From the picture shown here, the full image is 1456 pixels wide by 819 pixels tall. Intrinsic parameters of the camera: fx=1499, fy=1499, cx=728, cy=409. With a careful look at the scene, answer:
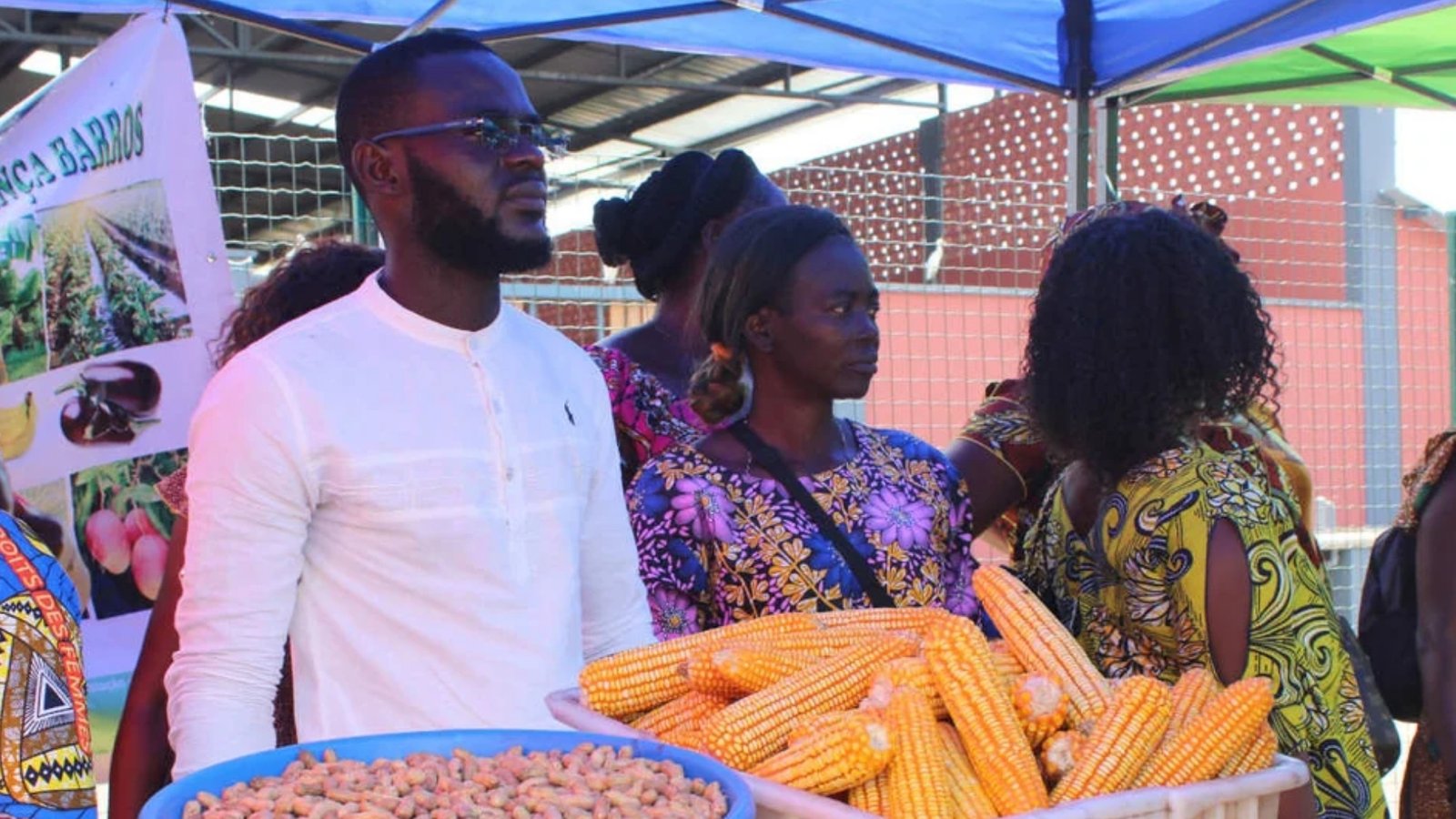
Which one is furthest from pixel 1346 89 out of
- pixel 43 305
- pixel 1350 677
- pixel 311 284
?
pixel 43 305

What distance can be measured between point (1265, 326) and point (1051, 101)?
904cm

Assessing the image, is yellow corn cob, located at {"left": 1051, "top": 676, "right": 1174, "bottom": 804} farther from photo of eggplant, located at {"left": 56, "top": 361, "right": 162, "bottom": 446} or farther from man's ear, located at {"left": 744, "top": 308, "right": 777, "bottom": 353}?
photo of eggplant, located at {"left": 56, "top": 361, "right": 162, "bottom": 446}

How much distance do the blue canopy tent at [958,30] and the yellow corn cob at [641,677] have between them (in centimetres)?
282

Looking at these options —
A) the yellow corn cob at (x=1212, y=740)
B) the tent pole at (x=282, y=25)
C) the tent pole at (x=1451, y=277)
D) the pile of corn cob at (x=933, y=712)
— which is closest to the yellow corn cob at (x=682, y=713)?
the pile of corn cob at (x=933, y=712)

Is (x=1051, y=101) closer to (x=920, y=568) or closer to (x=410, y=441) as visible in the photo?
(x=920, y=568)

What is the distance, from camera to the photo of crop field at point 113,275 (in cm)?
338

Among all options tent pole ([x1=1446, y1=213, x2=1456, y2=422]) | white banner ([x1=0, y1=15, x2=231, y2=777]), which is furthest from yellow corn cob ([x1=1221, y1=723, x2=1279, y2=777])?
tent pole ([x1=1446, y1=213, x2=1456, y2=422])

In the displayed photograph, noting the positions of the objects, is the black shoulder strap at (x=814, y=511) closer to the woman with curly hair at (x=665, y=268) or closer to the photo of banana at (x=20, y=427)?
the woman with curly hair at (x=665, y=268)

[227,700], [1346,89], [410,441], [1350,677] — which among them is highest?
[1346,89]

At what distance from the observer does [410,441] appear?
2.18 m

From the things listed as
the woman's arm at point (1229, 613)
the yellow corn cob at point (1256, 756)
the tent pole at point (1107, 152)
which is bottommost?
the woman's arm at point (1229, 613)

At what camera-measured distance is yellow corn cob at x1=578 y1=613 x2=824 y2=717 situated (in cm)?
167

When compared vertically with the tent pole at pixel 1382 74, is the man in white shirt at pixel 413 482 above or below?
below

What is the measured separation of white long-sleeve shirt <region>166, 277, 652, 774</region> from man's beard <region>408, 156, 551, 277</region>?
11 cm
